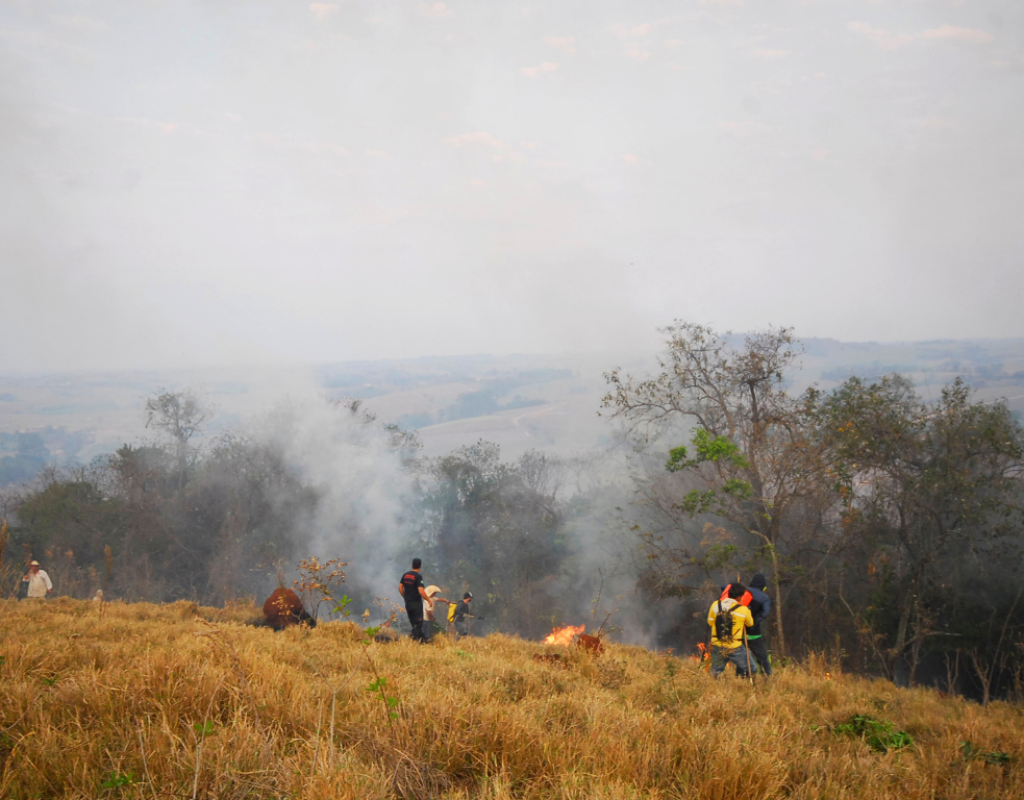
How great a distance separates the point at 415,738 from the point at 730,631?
16.2 feet

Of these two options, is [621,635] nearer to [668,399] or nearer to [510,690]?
[668,399]

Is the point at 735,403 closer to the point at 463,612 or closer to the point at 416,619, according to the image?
the point at 463,612

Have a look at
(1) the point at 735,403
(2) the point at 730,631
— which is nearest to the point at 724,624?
(2) the point at 730,631

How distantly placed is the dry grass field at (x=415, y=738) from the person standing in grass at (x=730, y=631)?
67.1 inches

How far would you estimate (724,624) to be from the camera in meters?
7.06

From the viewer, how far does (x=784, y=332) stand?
15.9 m

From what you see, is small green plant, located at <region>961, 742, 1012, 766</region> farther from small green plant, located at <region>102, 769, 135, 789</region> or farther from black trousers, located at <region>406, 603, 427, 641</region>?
black trousers, located at <region>406, 603, 427, 641</region>

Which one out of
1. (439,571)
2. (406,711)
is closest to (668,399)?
(406,711)

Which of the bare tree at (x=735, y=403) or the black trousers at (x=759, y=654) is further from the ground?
the bare tree at (x=735, y=403)

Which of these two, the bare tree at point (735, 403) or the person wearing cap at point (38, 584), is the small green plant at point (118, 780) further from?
the bare tree at point (735, 403)

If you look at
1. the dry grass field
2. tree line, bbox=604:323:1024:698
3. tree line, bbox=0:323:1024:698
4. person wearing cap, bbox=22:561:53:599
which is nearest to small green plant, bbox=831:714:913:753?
the dry grass field

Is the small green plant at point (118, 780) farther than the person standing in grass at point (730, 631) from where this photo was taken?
No

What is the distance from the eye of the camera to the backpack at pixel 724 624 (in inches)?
276

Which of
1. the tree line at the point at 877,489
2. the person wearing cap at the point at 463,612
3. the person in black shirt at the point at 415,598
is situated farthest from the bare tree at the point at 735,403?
the person in black shirt at the point at 415,598
